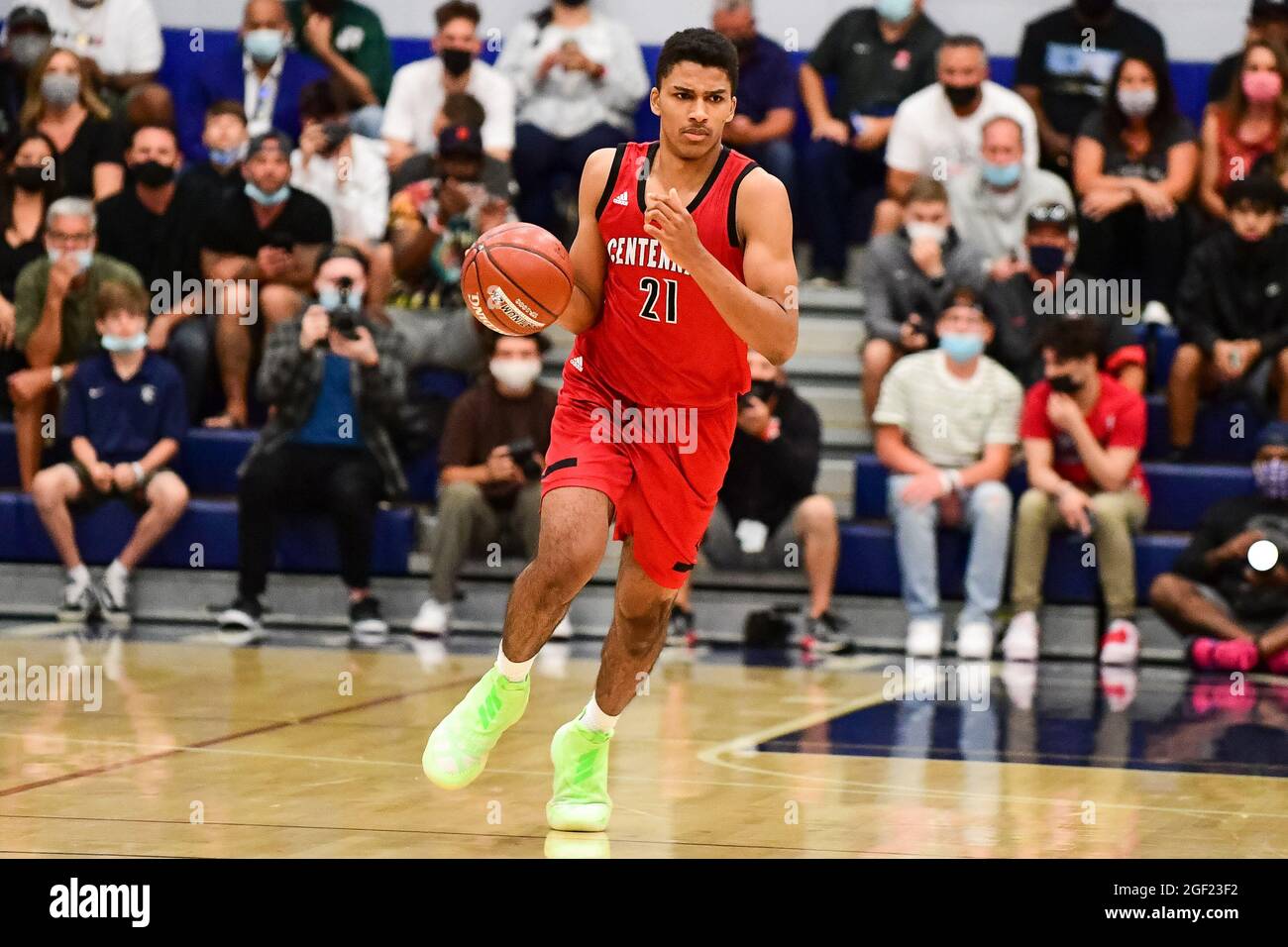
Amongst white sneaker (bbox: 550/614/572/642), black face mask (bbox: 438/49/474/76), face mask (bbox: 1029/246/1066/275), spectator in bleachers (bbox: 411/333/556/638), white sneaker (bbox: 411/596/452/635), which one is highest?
black face mask (bbox: 438/49/474/76)

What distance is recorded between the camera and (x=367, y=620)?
32.2 ft

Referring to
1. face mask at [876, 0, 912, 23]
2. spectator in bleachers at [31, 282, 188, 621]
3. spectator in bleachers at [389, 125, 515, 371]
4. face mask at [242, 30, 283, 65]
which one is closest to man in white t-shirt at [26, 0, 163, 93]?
face mask at [242, 30, 283, 65]

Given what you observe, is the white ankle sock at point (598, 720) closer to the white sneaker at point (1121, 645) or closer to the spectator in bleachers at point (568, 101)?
the white sneaker at point (1121, 645)

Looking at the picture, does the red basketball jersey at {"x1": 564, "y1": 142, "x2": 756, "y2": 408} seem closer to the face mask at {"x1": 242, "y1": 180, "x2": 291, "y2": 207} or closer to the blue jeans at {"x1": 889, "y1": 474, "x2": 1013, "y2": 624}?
the blue jeans at {"x1": 889, "y1": 474, "x2": 1013, "y2": 624}

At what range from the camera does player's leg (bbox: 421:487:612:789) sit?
513cm

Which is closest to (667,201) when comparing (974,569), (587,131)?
(974,569)

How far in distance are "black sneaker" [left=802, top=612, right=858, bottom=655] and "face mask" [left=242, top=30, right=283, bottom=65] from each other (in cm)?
522

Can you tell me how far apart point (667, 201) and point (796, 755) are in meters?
2.62

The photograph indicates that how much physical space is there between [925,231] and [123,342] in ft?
14.2

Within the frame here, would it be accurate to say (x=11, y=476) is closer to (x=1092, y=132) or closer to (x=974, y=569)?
(x=974, y=569)

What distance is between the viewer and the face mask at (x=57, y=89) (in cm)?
1183

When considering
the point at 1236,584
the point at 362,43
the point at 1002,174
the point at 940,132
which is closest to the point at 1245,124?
the point at 1002,174

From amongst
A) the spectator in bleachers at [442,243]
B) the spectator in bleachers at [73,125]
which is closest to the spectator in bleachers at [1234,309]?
the spectator in bleachers at [442,243]
